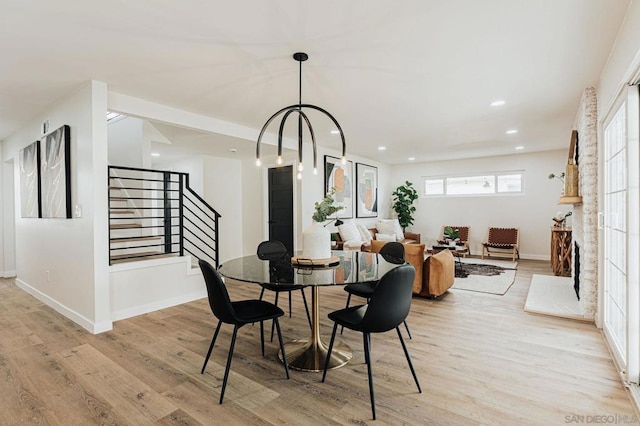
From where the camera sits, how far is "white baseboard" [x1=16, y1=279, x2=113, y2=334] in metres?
3.28

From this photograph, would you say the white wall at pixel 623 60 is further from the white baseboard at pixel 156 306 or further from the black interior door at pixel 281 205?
the white baseboard at pixel 156 306

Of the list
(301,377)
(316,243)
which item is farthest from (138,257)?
(301,377)

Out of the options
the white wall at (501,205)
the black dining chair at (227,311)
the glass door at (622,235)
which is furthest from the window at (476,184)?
the black dining chair at (227,311)

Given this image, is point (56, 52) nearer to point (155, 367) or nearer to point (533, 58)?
point (155, 367)

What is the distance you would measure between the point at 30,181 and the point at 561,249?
Result: 8070 millimetres

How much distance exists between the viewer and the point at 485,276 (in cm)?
563

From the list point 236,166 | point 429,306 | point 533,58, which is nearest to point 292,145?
point 236,166

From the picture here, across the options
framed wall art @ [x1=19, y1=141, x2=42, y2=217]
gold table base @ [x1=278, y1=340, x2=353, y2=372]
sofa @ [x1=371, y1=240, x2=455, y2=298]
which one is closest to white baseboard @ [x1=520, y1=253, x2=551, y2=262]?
sofa @ [x1=371, y1=240, x2=455, y2=298]

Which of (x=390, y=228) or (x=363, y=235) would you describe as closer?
(x=363, y=235)

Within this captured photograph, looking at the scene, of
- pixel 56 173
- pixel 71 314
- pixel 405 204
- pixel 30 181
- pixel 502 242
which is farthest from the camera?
pixel 405 204

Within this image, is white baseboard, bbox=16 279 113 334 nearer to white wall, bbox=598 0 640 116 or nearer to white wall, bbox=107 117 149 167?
white wall, bbox=107 117 149 167

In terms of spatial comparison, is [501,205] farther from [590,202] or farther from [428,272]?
[590,202]

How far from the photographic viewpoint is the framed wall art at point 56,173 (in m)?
3.61

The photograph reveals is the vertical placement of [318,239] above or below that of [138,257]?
above
